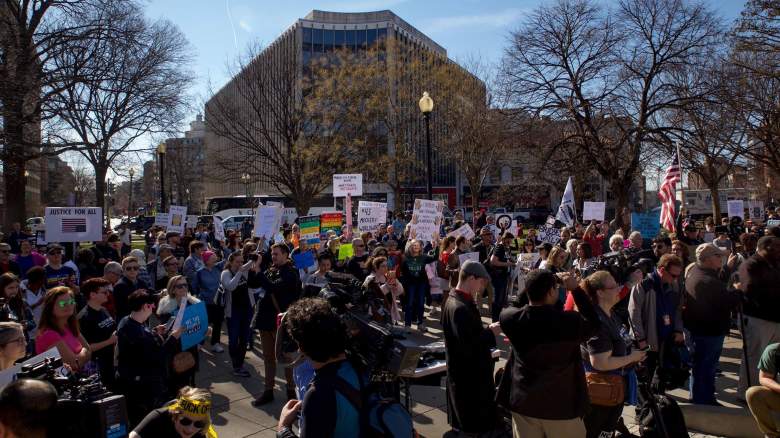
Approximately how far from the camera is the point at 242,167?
29.3 metres

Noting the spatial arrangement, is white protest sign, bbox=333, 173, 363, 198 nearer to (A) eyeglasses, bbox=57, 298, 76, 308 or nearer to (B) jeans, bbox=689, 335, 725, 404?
(B) jeans, bbox=689, 335, 725, 404

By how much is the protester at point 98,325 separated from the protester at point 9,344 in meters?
1.63

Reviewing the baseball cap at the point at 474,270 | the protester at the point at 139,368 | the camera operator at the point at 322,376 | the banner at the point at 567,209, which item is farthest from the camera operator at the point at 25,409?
the banner at the point at 567,209

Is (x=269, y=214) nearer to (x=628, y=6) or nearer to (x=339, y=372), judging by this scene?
(x=339, y=372)

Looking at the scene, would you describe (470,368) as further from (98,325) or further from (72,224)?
(72,224)

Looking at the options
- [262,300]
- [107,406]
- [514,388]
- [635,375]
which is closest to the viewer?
[107,406]

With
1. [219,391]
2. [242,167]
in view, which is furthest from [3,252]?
[242,167]

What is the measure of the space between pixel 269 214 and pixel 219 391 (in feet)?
15.8

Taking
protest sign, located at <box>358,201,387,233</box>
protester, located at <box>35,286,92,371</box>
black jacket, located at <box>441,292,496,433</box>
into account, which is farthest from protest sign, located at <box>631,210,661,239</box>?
protester, located at <box>35,286,92,371</box>

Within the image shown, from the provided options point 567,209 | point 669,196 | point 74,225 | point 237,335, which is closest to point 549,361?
point 237,335

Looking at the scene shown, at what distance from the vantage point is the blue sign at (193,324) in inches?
192

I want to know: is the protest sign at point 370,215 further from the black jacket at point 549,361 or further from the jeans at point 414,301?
the black jacket at point 549,361

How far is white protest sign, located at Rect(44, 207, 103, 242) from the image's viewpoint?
35.4ft

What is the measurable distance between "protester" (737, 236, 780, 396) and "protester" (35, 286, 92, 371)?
6704 millimetres
